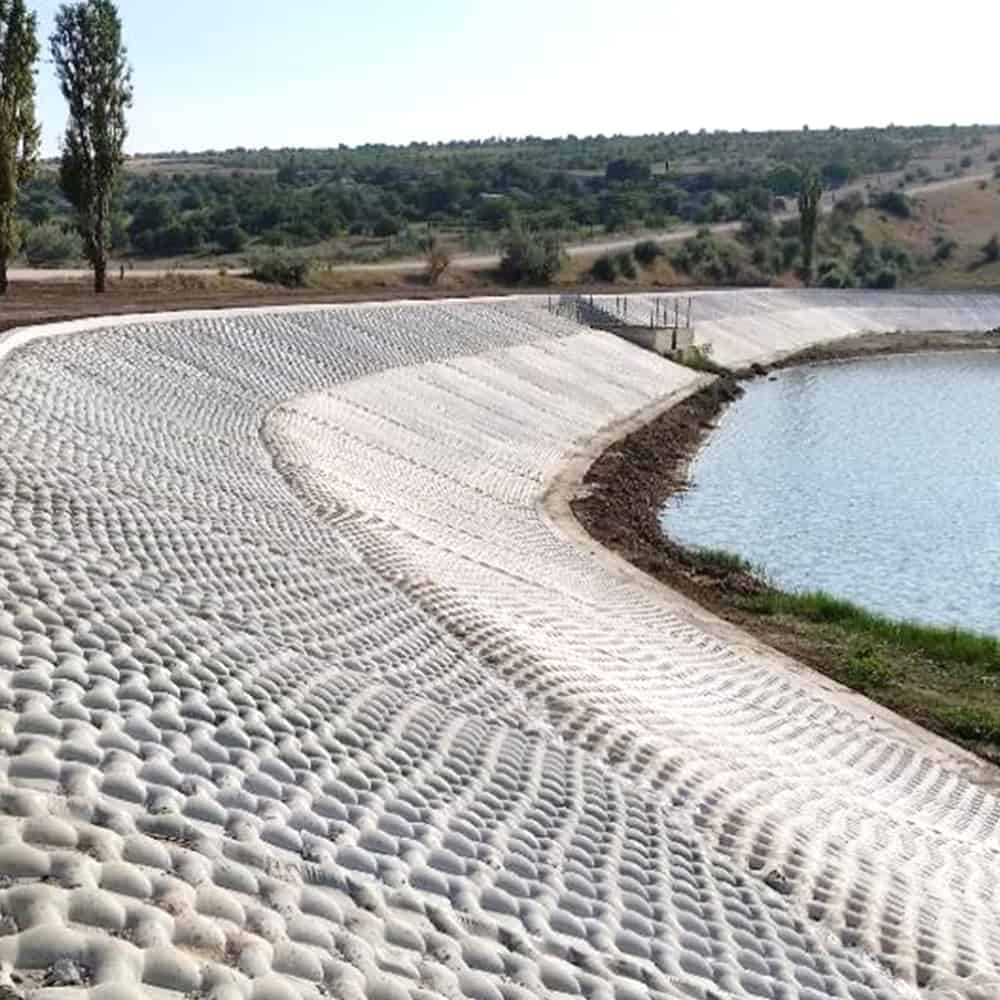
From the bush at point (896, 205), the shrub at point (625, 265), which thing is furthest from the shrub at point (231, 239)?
the bush at point (896, 205)

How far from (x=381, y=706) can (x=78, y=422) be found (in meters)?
9.45

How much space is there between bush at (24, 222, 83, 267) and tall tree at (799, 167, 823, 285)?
35.4m

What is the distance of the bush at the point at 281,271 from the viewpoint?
51656mm

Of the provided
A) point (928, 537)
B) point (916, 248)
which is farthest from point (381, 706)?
point (916, 248)

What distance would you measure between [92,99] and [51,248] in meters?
19.3

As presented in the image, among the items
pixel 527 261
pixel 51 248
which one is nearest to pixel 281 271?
pixel 51 248

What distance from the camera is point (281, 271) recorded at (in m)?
51.7

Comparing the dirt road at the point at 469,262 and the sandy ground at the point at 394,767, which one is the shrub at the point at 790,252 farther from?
the sandy ground at the point at 394,767

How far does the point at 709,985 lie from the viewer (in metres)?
7.85

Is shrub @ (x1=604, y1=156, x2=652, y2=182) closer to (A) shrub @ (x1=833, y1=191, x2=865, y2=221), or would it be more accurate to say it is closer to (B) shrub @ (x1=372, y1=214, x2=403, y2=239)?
(A) shrub @ (x1=833, y1=191, x2=865, y2=221)

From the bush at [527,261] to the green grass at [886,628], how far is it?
44.0 metres

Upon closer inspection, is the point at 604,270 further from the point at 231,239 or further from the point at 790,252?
the point at 790,252

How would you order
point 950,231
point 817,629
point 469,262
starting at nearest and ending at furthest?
point 817,629 < point 469,262 < point 950,231

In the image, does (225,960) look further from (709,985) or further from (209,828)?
(709,985)
